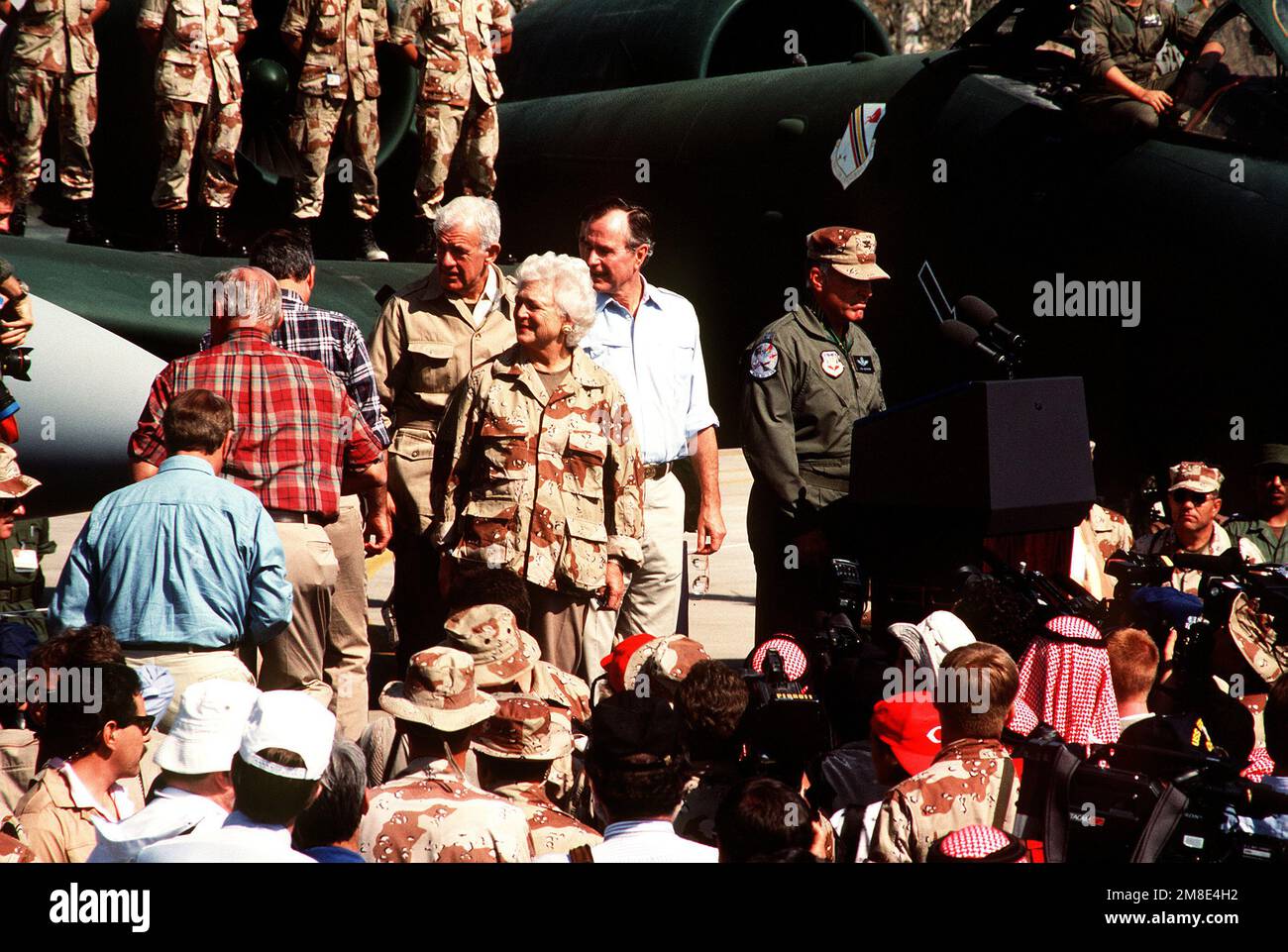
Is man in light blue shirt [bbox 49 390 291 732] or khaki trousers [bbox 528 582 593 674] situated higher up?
man in light blue shirt [bbox 49 390 291 732]

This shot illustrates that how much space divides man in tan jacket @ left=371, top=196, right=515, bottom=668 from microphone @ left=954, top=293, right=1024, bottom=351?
1.88m

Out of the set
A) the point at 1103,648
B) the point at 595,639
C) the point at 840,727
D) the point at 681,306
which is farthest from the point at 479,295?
the point at 1103,648

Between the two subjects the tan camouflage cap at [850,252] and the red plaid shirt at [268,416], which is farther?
the tan camouflage cap at [850,252]

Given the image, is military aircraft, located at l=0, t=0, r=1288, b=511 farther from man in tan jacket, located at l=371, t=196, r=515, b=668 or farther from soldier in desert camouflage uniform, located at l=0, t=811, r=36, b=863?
soldier in desert camouflage uniform, located at l=0, t=811, r=36, b=863

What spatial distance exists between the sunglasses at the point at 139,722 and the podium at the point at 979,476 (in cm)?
274

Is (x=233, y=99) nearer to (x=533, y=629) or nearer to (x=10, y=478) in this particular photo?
(x=10, y=478)

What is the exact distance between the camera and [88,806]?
12.9ft

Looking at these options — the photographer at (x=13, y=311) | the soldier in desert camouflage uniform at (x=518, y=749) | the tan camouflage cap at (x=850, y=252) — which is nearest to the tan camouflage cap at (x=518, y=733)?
the soldier in desert camouflage uniform at (x=518, y=749)

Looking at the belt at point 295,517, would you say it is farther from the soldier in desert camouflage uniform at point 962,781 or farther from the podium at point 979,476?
the soldier in desert camouflage uniform at point 962,781

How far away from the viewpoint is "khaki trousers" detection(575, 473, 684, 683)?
642 cm

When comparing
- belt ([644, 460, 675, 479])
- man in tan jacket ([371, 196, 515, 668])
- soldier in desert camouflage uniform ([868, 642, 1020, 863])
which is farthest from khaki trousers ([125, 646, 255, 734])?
belt ([644, 460, 675, 479])

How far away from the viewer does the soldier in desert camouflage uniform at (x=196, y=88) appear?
9133mm

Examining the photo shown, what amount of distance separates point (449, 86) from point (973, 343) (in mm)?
4862

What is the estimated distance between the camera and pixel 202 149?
30.8 ft
